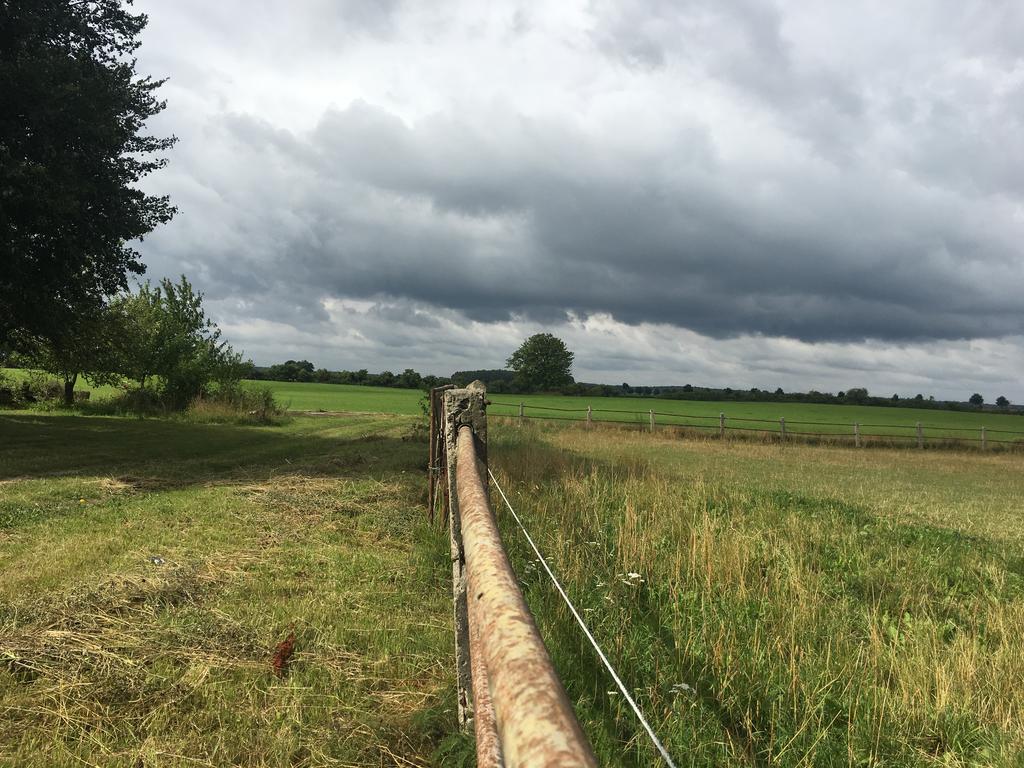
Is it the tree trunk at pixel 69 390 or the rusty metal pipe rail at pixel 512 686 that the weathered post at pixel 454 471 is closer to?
the rusty metal pipe rail at pixel 512 686

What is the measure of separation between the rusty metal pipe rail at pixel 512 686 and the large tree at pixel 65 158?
45.6 feet

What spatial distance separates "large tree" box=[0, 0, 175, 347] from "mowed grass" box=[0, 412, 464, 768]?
659 cm

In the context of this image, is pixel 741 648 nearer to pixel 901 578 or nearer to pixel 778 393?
pixel 901 578

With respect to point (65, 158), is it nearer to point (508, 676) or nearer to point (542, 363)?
point (508, 676)

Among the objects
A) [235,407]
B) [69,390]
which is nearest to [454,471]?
[235,407]

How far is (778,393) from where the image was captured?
270ft

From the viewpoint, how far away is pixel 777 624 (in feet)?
14.3

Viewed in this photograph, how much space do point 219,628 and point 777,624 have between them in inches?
152

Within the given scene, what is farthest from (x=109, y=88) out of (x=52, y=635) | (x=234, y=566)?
(x=52, y=635)

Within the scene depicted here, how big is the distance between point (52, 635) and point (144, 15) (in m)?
16.2

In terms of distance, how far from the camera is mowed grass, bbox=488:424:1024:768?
2980 millimetres

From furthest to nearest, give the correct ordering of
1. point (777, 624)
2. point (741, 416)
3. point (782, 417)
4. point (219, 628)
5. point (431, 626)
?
point (741, 416)
point (782, 417)
point (777, 624)
point (431, 626)
point (219, 628)

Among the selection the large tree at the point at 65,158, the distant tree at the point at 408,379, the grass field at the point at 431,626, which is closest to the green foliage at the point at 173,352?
the large tree at the point at 65,158

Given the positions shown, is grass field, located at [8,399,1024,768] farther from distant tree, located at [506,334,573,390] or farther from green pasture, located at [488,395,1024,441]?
distant tree, located at [506,334,573,390]
